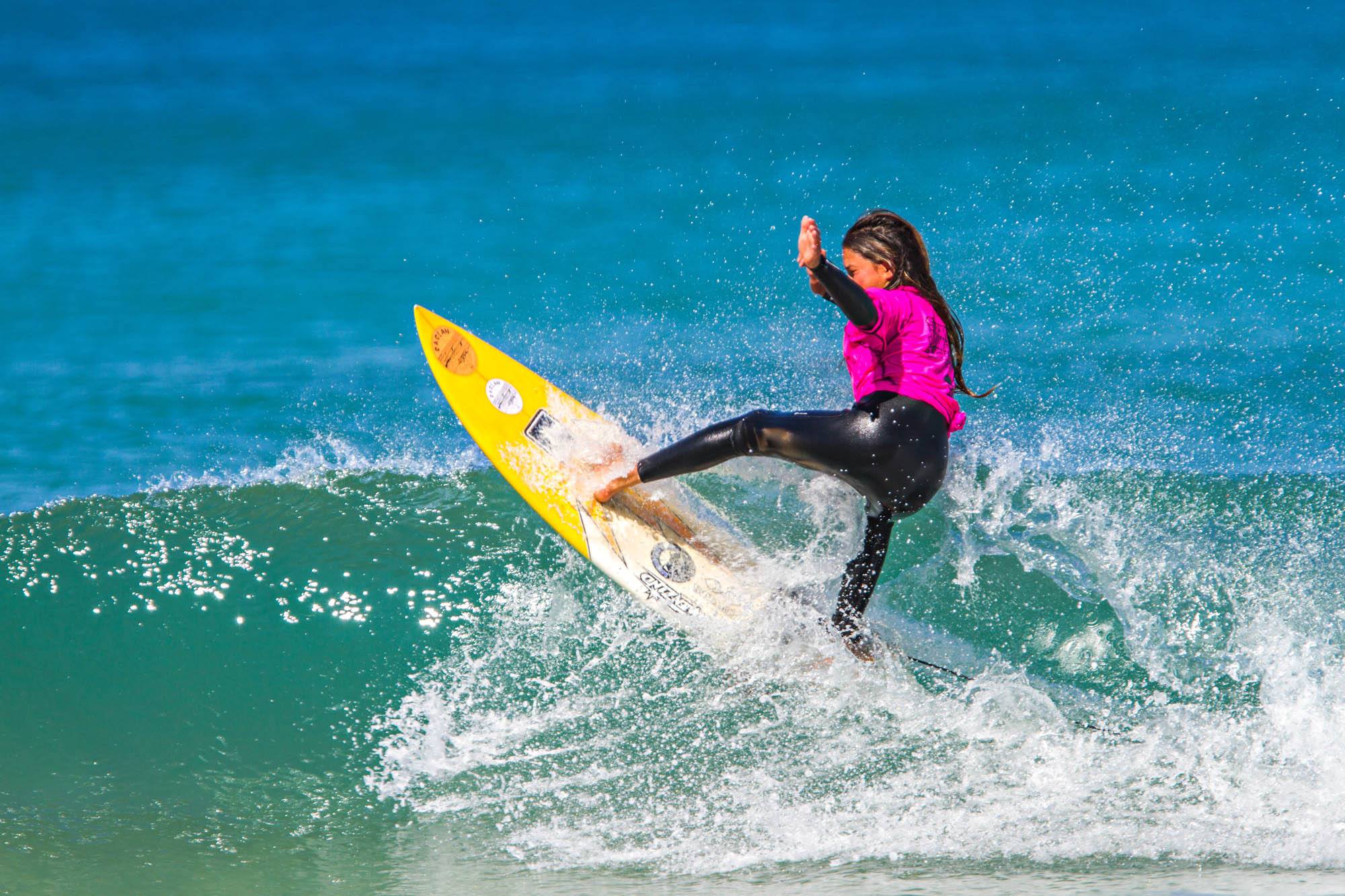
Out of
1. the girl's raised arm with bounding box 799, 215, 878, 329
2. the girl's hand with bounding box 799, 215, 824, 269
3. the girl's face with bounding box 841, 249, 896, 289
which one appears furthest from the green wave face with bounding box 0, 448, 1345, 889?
the girl's hand with bounding box 799, 215, 824, 269

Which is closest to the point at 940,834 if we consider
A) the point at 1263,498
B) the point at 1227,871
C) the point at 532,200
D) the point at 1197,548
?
the point at 1227,871

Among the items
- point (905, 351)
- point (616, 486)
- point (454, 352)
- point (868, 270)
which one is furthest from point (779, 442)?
point (454, 352)

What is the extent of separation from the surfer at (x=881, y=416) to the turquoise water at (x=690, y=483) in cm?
56

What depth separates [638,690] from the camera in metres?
3.88

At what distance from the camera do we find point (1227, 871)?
9.64ft

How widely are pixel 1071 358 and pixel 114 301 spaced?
6.48 meters

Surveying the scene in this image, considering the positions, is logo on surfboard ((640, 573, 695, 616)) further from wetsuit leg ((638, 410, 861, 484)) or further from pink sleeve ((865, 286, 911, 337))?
pink sleeve ((865, 286, 911, 337))

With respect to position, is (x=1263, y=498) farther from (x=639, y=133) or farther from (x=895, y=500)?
(x=639, y=133)

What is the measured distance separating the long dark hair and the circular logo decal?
1.22 metres

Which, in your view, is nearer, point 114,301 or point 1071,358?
point 1071,358

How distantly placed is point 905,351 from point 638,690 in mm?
1440

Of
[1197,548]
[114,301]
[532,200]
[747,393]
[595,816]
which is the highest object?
[532,200]

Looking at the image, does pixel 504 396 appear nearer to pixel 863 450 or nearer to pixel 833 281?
pixel 863 450

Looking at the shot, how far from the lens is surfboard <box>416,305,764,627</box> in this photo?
422 centimetres
